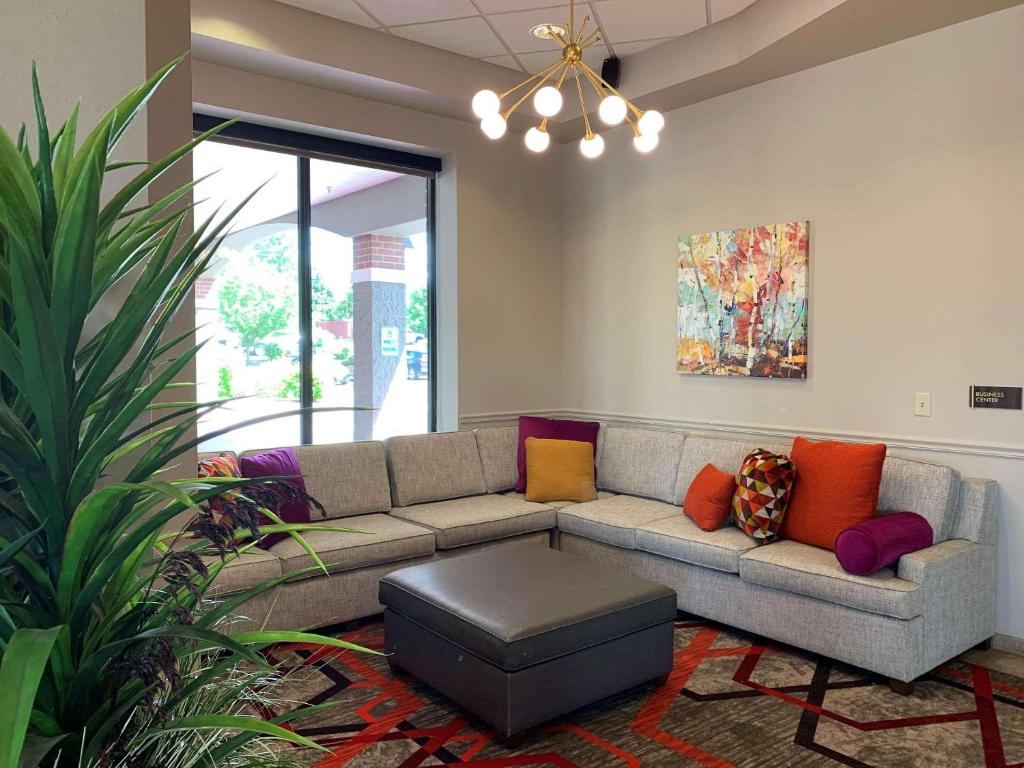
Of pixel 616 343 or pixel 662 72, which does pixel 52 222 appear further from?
pixel 616 343

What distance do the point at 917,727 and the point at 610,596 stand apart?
1.14 metres

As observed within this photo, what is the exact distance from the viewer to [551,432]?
474 cm

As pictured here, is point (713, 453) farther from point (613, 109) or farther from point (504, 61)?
point (504, 61)

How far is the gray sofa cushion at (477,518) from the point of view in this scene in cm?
389

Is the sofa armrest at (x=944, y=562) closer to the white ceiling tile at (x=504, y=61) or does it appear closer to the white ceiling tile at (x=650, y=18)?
the white ceiling tile at (x=650, y=18)

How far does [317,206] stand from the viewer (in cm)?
455

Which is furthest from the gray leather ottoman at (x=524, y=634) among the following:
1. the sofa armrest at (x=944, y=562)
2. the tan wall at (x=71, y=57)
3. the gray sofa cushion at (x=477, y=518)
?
the tan wall at (x=71, y=57)

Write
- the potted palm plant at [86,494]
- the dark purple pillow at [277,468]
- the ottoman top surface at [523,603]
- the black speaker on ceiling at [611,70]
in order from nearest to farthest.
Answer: the potted palm plant at [86,494] < the ottoman top surface at [523,603] < the dark purple pillow at [277,468] < the black speaker on ceiling at [611,70]

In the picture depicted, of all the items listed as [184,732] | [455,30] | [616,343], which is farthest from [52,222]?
[616,343]

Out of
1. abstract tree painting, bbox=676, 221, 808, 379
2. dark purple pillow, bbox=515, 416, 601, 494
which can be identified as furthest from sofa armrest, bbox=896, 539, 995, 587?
dark purple pillow, bbox=515, 416, 601, 494

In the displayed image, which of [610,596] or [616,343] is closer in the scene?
[610,596]

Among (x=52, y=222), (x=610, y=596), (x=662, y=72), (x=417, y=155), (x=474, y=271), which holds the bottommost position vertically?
(x=610, y=596)

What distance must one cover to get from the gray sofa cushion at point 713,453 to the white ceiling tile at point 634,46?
2238 mm

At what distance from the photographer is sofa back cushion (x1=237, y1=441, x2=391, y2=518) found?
4.01m
